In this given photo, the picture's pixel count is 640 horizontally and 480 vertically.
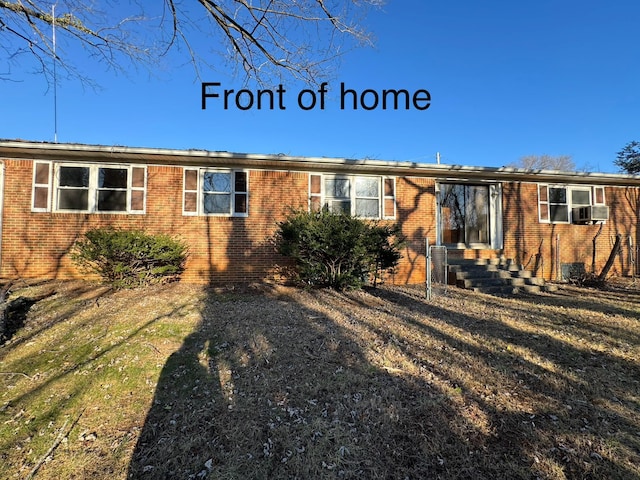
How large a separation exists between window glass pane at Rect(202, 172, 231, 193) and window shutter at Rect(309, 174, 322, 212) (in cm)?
215

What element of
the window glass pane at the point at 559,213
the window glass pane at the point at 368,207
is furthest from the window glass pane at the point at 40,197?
the window glass pane at the point at 559,213

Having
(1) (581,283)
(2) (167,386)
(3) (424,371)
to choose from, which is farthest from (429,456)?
(1) (581,283)

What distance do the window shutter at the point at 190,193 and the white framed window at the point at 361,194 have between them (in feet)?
10.9

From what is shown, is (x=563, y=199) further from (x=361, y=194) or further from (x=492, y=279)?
(x=361, y=194)

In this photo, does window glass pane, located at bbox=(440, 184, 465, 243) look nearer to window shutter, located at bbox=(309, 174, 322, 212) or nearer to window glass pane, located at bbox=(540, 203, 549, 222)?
window glass pane, located at bbox=(540, 203, 549, 222)

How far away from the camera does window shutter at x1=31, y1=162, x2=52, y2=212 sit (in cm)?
843

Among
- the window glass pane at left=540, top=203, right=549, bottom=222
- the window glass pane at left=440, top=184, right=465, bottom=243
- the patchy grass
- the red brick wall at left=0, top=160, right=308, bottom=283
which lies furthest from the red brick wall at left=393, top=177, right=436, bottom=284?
the patchy grass

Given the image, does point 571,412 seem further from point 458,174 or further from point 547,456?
point 458,174

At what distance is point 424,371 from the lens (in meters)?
3.45

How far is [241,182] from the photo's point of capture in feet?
30.4

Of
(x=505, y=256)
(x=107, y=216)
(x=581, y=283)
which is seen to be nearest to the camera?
(x=107, y=216)

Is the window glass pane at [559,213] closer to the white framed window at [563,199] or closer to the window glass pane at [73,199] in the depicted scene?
the white framed window at [563,199]

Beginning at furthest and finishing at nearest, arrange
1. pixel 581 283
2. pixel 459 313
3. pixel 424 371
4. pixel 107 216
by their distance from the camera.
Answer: pixel 581 283, pixel 107 216, pixel 459 313, pixel 424 371

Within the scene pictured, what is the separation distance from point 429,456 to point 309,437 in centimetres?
81
